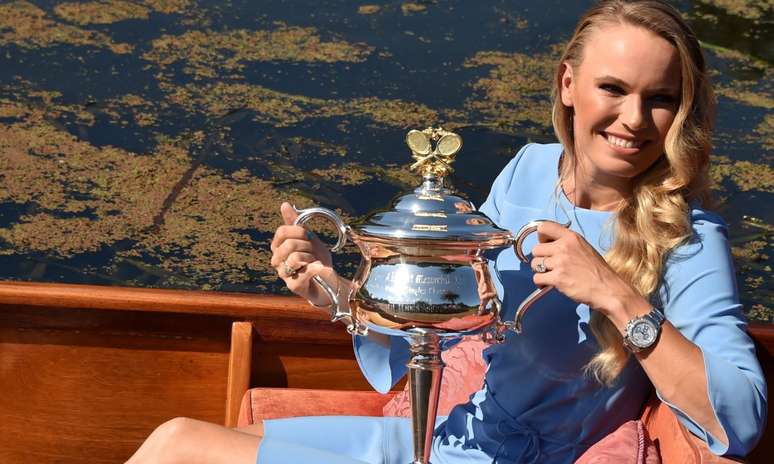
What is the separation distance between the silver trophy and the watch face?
0.12 m

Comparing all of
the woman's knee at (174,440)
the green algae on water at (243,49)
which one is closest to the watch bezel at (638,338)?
the woman's knee at (174,440)

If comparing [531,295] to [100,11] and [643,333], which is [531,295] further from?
[100,11]

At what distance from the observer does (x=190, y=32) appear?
5500 mm

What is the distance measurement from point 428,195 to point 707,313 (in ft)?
1.31

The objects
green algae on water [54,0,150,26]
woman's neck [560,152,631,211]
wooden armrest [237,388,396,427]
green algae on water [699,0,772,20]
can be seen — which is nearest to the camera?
woman's neck [560,152,631,211]

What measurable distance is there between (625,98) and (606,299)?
1.06 ft

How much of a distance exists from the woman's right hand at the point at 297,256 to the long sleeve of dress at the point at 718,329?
483 millimetres

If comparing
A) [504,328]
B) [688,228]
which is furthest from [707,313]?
[504,328]

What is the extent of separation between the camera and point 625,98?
1.68 m

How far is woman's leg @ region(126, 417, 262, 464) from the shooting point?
1609mm

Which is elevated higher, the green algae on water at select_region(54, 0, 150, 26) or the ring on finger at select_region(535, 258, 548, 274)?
the ring on finger at select_region(535, 258, 548, 274)

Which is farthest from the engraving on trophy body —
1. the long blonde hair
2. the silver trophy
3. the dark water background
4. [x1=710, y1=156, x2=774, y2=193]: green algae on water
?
[x1=710, y1=156, x2=774, y2=193]: green algae on water

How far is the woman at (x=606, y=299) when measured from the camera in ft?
4.99

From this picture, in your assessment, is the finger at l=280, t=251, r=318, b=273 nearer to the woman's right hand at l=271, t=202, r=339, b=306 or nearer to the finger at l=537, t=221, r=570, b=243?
the woman's right hand at l=271, t=202, r=339, b=306
